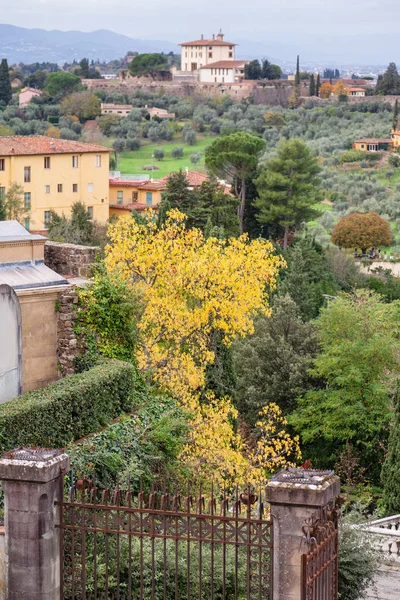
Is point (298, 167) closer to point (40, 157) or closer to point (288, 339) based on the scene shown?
point (40, 157)

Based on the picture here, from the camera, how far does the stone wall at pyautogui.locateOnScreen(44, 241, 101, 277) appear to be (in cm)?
1513

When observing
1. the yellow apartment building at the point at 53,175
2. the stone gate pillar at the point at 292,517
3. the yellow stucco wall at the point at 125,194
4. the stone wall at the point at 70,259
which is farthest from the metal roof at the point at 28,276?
the yellow stucco wall at the point at 125,194

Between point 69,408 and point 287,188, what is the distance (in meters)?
49.2

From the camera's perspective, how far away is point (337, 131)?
109 metres

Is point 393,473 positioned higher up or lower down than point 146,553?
lower down

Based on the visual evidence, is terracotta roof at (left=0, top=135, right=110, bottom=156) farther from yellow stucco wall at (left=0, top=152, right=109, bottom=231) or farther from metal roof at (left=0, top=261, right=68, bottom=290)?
metal roof at (left=0, top=261, right=68, bottom=290)

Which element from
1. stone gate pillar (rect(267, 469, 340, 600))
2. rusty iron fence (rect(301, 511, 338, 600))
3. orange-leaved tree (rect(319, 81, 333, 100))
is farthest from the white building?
stone gate pillar (rect(267, 469, 340, 600))

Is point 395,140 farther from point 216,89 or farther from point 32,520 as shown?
point 32,520

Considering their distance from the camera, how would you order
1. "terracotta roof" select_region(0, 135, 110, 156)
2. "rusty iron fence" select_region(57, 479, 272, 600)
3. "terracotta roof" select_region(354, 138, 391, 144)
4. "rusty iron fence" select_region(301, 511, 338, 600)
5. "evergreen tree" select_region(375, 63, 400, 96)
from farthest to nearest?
1. "evergreen tree" select_region(375, 63, 400, 96)
2. "terracotta roof" select_region(354, 138, 391, 144)
3. "terracotta roof" select_region(0, 135, 110, 156)
4. "rusty iron fence" select_region(57, 479, 272, 600)
5. "rusty iron fence" select_region(301, 511, 338, 600)

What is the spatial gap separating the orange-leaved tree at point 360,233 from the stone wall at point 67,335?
159 feet

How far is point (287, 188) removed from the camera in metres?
60.3

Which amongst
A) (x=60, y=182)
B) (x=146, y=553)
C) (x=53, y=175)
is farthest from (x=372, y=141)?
(x=146, y=553)

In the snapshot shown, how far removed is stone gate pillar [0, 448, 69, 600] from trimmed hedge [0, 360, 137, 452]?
10.8 ft

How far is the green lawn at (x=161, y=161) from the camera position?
285 ft
